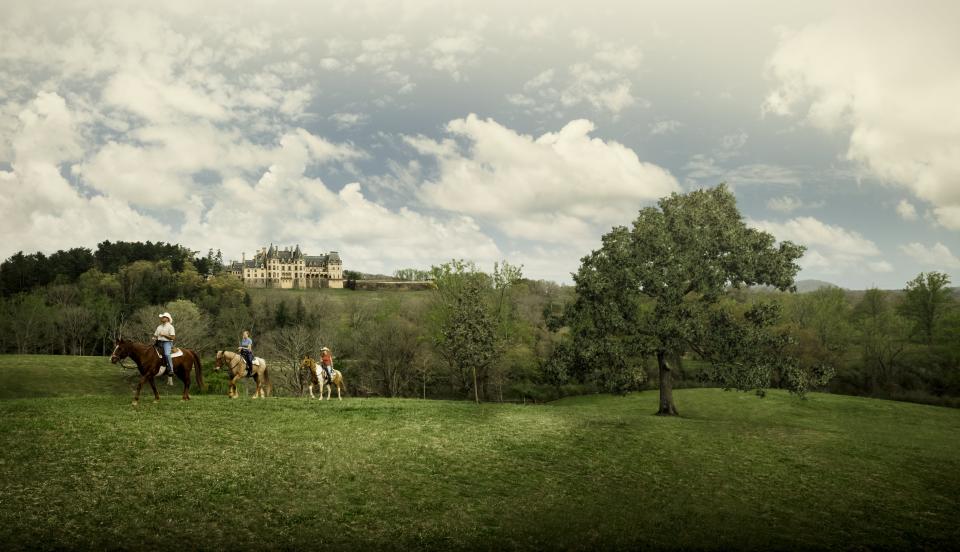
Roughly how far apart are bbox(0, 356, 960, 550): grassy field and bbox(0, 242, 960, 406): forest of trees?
13317 mm

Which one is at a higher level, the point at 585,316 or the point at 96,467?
the point at 585,316

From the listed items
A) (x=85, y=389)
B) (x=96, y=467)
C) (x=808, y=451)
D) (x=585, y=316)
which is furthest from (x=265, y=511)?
(x=85, y=389)

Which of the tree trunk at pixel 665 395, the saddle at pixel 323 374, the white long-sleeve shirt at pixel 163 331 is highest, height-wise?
the white long-sleeve shirt at pixel 163 331

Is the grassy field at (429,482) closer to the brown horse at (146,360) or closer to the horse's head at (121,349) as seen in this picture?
the brown horse at (146,360)

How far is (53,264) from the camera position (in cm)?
13462

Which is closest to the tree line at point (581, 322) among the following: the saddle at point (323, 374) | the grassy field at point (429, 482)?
the grassy field at point (429, 482)

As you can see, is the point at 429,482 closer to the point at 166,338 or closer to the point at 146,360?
the point at 166,338

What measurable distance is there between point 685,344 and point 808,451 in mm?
13524

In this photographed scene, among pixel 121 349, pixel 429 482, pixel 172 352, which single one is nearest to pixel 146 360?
pixel 121 349

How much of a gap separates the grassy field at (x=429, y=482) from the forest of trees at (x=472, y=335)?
1332 cm

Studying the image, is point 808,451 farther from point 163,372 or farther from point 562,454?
point 163,372

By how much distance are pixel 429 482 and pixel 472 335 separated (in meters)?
33.2

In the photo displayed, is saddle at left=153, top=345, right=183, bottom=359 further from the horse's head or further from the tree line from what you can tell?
the tree line

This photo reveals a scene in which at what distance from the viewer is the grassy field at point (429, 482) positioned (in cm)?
1345
